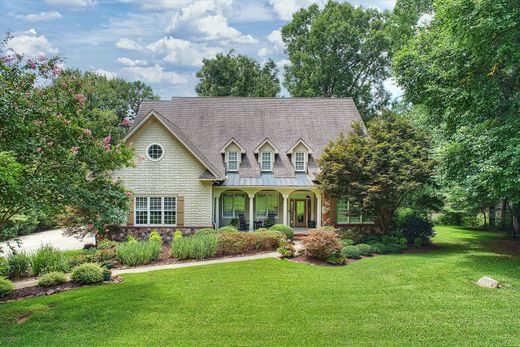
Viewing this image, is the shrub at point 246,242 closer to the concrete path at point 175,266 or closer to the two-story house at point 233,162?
the concrete path at point 175,266

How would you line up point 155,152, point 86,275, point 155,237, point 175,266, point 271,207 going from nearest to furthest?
1. point 86,275
2. point 175,266
3. point 155,237
4. point 155,152
5. point 271,207

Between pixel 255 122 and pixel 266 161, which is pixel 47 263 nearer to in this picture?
pixel 266 161

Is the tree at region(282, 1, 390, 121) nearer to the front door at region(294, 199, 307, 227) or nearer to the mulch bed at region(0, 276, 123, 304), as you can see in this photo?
the front door at region(294, 199, 307, 227)

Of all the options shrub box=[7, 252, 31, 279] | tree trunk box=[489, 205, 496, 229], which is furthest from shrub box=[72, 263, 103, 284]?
tree trunk box=[489, 205, 496, 229]

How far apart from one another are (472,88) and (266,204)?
552 inches

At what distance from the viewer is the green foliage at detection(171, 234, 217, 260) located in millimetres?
16656

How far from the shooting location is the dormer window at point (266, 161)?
24.8 m

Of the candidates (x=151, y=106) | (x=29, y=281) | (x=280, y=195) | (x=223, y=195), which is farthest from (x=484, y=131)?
(x=151, y=106)

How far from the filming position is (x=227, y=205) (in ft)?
83.8

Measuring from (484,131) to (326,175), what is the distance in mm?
7668

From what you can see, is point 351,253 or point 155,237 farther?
point 155,237

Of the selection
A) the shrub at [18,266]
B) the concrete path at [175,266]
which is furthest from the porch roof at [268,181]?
the shrub at [18,266]

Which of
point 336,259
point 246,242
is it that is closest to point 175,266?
point 246,242

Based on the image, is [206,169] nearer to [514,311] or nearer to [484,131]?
[484,131]
